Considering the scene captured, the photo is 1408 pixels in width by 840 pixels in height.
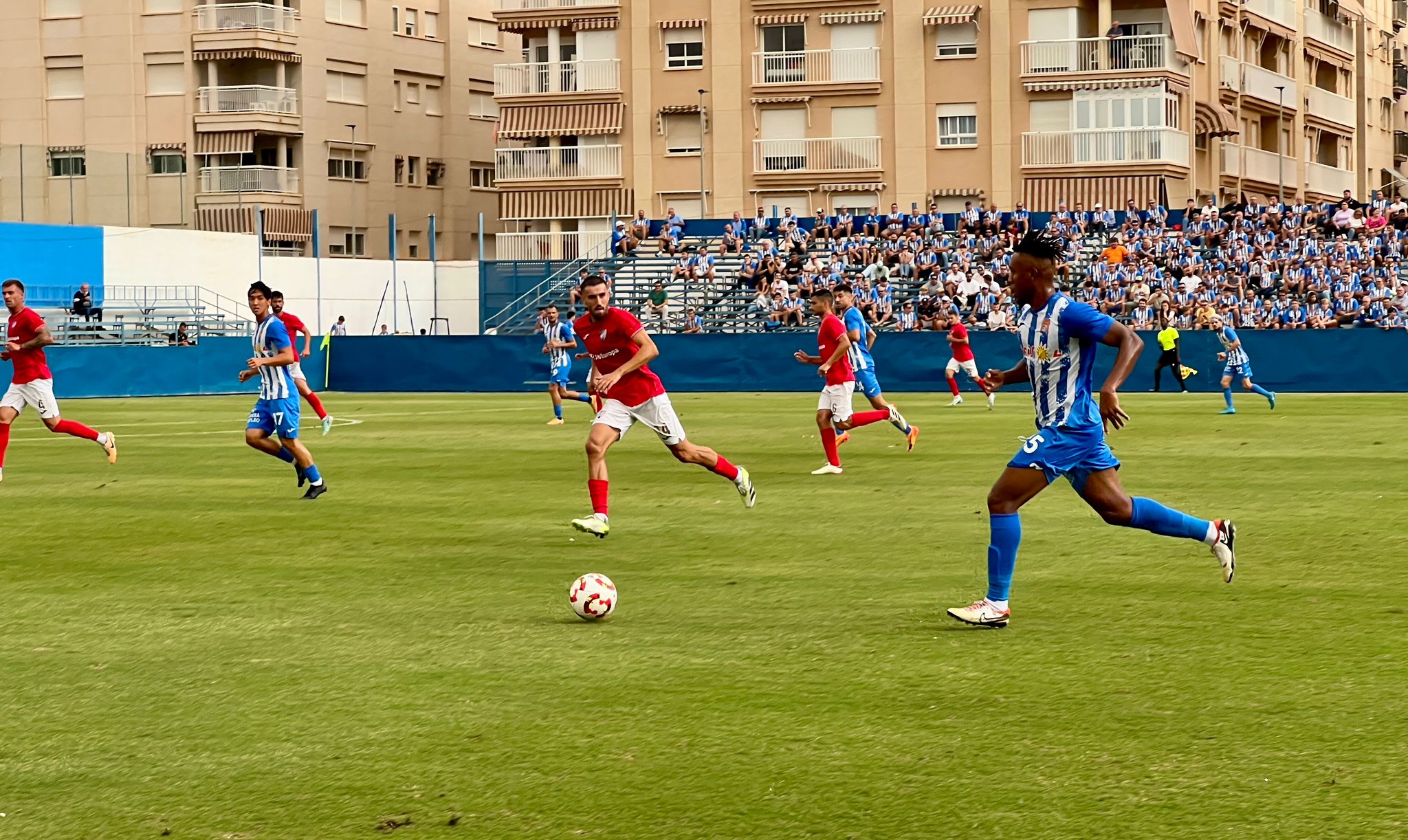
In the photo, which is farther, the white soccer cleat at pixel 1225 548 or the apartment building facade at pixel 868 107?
the apartment building facade at pixel 868 107

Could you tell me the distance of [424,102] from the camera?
7712 centimetres

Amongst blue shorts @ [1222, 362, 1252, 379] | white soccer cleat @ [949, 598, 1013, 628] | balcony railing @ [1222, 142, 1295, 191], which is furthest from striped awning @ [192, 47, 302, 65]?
white soccer cleat @ [949, 598, 1013, 628]

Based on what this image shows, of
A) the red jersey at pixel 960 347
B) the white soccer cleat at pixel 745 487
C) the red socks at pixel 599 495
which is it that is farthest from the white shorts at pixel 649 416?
the red jersey at pixel 960 347

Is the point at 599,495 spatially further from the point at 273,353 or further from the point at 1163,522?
the point at 273,353

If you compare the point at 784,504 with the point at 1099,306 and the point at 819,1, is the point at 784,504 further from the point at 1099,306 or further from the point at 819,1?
the point at 819,1

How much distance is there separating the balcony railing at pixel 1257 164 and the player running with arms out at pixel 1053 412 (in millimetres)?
57198

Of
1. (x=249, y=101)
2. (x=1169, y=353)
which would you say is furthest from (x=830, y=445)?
(x=249, y=101)

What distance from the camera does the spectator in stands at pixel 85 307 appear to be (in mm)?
48188

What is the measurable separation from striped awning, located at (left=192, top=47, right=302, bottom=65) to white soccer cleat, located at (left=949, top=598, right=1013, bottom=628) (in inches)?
2566

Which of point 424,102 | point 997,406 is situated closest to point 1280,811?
point 997,406

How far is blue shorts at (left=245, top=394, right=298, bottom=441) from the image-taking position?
1783 centimetres

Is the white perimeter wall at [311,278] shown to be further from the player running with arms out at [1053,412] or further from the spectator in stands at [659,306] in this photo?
the player running with arms out at [1053,412]

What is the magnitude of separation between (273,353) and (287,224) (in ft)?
181

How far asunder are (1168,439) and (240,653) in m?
18.0
